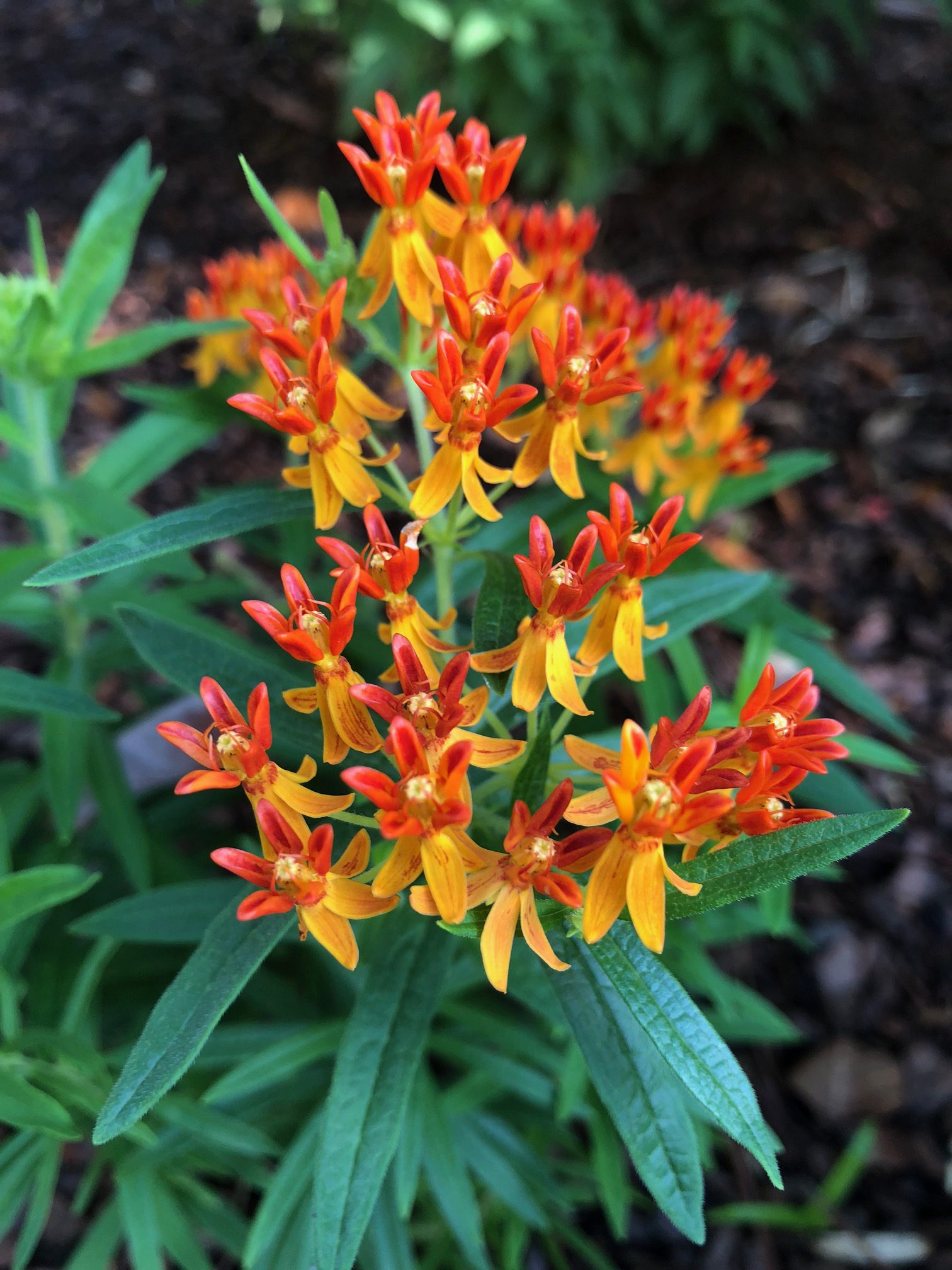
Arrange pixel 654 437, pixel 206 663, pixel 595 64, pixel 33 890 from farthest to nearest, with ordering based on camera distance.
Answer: pixel 595 64 < pixel 654 437 < pixel 206 663 < pixel 33 890

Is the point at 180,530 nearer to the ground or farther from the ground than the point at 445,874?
farther from the ground

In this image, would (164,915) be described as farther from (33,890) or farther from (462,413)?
(462,413)

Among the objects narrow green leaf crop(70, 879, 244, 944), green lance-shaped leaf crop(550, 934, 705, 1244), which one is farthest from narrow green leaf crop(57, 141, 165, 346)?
green lance-shaped leaf crop(550, 934, 705, 1244)

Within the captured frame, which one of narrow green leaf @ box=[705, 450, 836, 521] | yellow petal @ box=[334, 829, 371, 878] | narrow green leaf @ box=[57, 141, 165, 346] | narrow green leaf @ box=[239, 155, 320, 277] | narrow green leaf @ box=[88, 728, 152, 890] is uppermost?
narrow green leaf @ box=[57, 141, 165, 346]

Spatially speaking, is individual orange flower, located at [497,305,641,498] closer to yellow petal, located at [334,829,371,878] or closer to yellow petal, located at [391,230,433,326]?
yellow petal, located at [391,230,433,326]

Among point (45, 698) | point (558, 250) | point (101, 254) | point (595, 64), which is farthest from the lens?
point (595, 64)

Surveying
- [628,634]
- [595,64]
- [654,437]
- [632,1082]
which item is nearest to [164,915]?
[632,1082]
